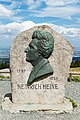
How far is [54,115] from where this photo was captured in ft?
24.4

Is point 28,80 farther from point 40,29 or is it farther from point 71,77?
point 71,77

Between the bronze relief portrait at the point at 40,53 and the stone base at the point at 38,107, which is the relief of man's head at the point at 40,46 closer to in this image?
the bronze relief portrait at the point at 40,53

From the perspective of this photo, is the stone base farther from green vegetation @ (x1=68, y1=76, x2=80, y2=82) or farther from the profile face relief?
green vegetation @ (x1=68, y1=76, x2=80, y2=82)

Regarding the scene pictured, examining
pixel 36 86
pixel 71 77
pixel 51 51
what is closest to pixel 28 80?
pixel 36 86

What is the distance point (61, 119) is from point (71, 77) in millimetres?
6755

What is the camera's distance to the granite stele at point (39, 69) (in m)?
7.70

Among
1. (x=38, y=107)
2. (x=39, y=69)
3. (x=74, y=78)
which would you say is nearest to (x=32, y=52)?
(x=39, y=69)

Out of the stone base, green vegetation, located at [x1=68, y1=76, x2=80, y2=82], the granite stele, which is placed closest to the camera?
the stone base

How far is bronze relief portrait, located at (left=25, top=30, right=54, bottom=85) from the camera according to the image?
25.2 ft

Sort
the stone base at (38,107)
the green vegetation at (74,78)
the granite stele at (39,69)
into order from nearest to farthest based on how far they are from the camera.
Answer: the stone base at (38,107) → the granite stele at (39,69) → the green vegetation at (74,78)

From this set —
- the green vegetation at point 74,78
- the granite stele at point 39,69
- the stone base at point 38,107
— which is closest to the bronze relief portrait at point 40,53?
the granite stele at point 39,69

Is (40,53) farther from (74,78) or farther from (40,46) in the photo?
(74,78)

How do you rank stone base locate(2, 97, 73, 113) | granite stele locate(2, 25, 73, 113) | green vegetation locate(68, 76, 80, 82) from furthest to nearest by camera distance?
1. green vegetation locate(68, 76, 80, 82)
2. granite stele locate(2, 25, 73, 113)
3. stone base locate(2, 97, 73, 113)

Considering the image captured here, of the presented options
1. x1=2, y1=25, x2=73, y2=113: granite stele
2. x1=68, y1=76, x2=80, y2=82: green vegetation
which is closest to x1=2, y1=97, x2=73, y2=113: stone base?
x1=2, y1=25, x2=73, y2=113: granite stele
